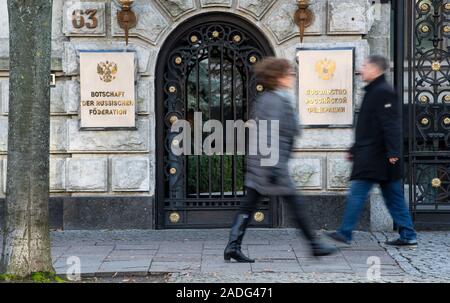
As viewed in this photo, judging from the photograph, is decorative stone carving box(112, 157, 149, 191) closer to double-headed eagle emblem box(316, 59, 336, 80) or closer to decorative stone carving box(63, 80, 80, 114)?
decorative stone carving box(63, 80, 80, 114)

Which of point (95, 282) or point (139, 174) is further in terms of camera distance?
point (139, 174)

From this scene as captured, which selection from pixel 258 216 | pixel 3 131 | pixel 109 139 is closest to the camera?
pixel 109 139

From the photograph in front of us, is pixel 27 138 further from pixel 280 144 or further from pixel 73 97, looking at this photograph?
pixel 73 97

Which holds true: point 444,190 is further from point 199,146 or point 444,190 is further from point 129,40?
point 129,40

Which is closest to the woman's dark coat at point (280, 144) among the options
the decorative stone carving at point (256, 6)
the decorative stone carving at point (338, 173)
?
the decorative stone carving at point (338, 173)

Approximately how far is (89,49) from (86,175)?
5.19 feet

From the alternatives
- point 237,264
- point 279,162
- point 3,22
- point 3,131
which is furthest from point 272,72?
point 3,22

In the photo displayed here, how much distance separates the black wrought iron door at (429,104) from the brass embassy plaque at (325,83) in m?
0.86

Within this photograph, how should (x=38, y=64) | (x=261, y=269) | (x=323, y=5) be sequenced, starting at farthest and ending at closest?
1. (x=323, y=5)
2. (x=261, y=269)
3. (x=38, y=64)

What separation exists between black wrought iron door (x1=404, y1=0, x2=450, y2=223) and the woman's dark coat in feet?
11.0

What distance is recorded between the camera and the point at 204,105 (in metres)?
10.0

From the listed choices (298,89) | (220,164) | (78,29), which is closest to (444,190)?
(298,89)

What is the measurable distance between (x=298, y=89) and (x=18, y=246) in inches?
171

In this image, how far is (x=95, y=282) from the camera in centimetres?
694
